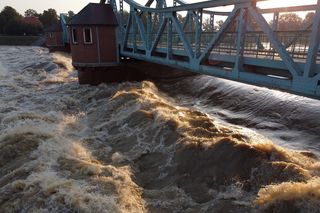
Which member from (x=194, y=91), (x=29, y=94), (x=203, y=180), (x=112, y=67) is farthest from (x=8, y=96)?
(x=203, y=180)

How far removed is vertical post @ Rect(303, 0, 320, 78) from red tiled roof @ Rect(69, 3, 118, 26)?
57.9 ft

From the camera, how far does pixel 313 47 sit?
6922 mm

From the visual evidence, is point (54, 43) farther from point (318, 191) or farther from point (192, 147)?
point (318, 191)

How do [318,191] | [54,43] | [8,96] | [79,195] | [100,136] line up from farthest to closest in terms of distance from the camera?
[54,43], [8,96], [100,136], [79,195], [318,191]

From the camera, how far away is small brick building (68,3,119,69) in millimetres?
22094

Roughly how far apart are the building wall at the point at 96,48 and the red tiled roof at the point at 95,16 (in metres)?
0.39

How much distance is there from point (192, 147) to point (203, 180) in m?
1.52

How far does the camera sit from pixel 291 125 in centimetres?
1334

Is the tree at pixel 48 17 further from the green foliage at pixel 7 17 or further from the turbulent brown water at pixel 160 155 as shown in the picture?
the turbulent brown water at pixel 160 155

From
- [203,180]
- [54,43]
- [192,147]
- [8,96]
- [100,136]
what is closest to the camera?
[203,180]

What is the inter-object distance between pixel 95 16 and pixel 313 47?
18.4 m

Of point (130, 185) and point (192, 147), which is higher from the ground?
point (192, 147)

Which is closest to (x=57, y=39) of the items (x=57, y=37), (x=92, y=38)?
(x=57, y=37)

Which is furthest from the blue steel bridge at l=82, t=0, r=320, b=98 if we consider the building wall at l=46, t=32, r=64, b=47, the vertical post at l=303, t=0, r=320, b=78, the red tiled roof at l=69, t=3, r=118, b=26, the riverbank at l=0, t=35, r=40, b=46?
the riverbank at l=0, t=35, r=40, b=46
